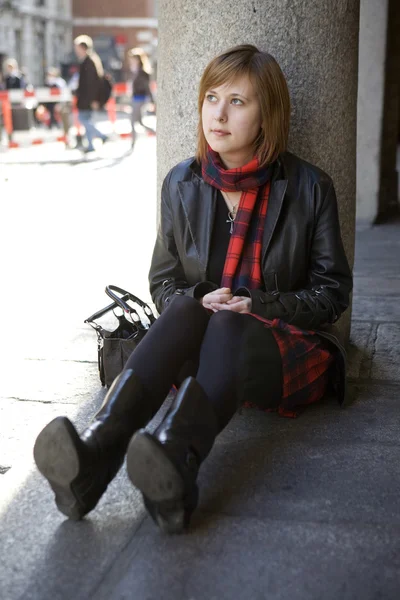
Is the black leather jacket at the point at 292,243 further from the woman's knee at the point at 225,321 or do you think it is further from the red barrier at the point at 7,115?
the red barrier at the point at 7,115

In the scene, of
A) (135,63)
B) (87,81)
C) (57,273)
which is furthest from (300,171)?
(135,63)

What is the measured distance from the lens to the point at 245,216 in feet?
10.7

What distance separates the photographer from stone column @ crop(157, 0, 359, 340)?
3.67 metres

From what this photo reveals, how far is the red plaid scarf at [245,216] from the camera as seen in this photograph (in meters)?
3.25

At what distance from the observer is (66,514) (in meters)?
2.55

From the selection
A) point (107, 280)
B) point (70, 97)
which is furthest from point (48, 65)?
point (107, 280)

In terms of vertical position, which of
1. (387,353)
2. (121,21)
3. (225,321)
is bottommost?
(387,353)

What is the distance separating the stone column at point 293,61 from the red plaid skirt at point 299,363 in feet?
3.14

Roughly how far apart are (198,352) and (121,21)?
2391 inches

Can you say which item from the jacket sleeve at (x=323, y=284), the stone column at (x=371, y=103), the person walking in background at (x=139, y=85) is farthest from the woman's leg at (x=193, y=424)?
the person walking in background at (x=139, y=85)

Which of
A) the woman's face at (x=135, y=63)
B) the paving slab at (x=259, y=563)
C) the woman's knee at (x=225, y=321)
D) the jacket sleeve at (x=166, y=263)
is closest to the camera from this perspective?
the paving slab at (x=259, y=563)

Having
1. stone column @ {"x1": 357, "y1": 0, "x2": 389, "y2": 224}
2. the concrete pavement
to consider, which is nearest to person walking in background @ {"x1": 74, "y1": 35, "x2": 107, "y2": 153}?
stone column @ {"x1": 357, "y1": 0, "x2": 389, "y2": 224}

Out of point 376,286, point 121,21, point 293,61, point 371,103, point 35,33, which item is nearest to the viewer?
point 293,61

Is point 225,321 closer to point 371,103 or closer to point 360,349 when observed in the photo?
point 360,349
